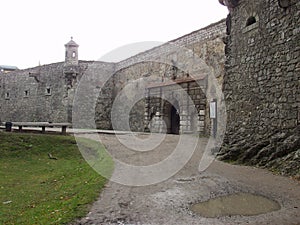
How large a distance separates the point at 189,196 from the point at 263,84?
4.03m

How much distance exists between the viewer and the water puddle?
3.85 metres

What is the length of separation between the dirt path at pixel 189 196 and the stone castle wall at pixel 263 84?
75cm

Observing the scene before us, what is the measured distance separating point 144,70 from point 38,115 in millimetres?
10608

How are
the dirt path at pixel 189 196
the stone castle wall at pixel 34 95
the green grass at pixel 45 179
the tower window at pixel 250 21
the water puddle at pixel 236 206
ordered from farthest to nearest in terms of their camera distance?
the stone castle wall at pixel 34 95 → the tower window at pixel 250 21 → the green grass at pixel 45 179 → the water puddle at pixel 236 206 → the dirt path at pixel 189 196

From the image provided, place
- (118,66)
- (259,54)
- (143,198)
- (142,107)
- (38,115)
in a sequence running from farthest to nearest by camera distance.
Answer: (38,115)
(118,66)
(142,107)
(259,54)
(143,198)

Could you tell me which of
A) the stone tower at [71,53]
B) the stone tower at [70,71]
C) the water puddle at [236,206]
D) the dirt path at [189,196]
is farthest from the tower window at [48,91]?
the water puddle at [236,206]

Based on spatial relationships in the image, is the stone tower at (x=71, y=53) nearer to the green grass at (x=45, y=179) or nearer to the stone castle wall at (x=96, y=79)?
the stone castle wall at (x=96, y=79)

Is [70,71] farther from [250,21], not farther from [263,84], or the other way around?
[263,84]

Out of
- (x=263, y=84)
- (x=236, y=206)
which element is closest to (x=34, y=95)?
(x=263, y=84)

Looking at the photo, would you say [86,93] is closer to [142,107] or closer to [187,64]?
[142,107]

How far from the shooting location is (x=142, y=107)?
55.6ft

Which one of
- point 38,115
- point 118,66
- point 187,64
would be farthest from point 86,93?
point 187,64

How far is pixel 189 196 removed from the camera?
4.55 meters

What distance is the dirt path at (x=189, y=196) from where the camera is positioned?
12.0 ft
